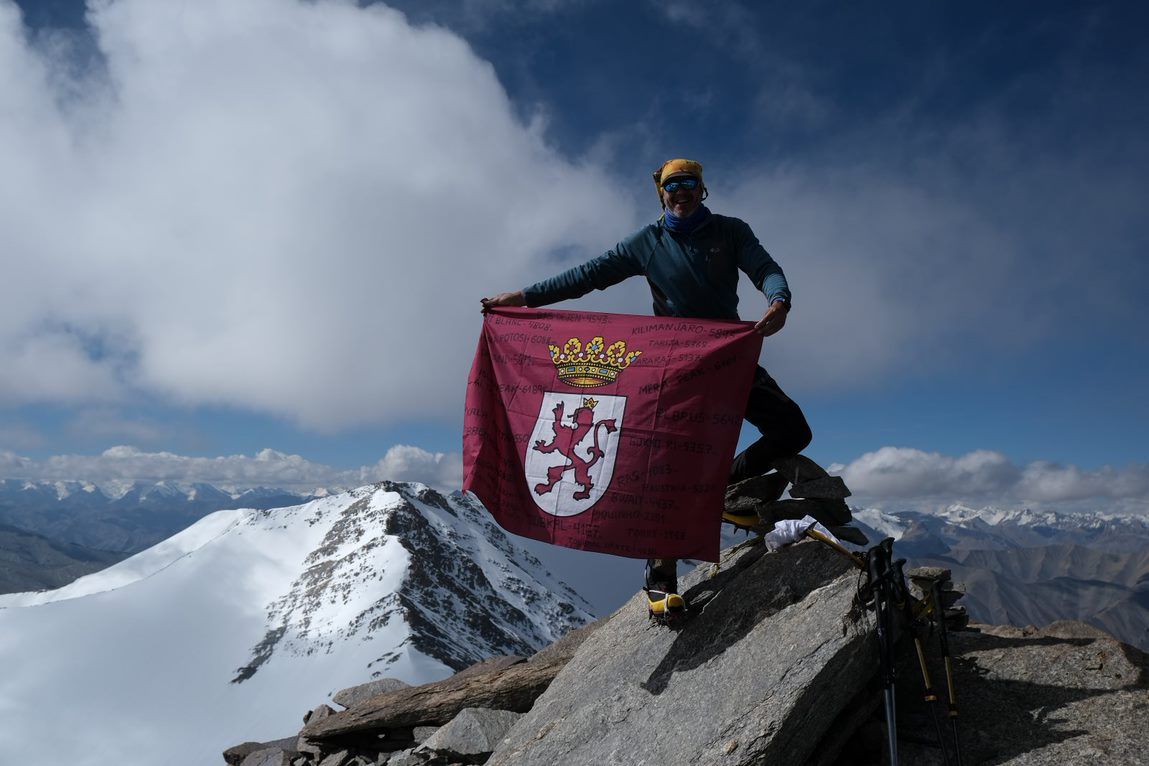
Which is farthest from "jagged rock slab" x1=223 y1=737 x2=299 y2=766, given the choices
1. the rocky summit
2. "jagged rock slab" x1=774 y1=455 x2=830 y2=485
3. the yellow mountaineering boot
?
"jagged rock slab" x1=774 y1=455 x2=830 y2=485

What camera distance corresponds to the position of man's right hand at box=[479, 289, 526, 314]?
32.8 feet

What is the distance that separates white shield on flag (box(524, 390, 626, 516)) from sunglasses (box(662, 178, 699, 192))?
285 cm

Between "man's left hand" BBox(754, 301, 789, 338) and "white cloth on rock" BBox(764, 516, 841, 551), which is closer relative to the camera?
"man's left hand" BBox(754, 301, 789, 338)

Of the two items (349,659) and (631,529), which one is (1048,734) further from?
(349,659)

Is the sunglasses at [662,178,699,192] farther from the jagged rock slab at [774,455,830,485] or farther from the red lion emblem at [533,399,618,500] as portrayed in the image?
the jagged rock slab at [774,455,830,485]

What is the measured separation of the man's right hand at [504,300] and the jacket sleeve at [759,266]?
3252 millimetres

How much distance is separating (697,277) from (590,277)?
60.4 inches

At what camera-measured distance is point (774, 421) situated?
29.6 feet

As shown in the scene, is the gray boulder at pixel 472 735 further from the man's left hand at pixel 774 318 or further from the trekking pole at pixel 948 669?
the man's left hand at pixel 774 318

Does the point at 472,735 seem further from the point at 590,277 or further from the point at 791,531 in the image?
the point at 590,277

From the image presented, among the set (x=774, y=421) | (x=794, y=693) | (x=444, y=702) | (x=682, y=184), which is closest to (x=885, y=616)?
(x=794, y=693)

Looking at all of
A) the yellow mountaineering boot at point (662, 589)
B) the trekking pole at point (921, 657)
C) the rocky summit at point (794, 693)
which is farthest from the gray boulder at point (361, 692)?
the trekking pole at point (921, 657)

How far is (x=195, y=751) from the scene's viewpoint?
170 m

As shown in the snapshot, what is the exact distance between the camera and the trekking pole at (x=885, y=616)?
268 inches
